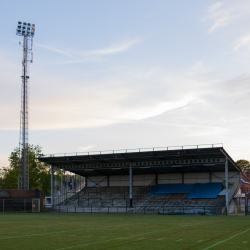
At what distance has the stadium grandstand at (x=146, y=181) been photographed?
1953 inches

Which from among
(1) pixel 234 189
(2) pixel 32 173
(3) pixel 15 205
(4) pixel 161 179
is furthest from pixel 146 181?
(2) pixel 32 173

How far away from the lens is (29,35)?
197ft

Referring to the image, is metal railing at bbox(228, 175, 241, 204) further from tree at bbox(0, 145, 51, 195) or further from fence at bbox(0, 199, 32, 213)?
tree at bbox(0, 145, 51, 195)

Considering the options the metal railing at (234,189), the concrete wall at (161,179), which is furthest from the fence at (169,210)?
the concrete wall at (161,179)

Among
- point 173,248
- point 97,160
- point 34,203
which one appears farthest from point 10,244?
point 97,160

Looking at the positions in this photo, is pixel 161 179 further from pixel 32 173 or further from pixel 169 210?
pixel 32 173

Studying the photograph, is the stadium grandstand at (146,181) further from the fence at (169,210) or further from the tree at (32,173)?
the tree at (32,173)

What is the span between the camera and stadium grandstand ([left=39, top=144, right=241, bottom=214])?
163ft

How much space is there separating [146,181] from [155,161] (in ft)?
32.1

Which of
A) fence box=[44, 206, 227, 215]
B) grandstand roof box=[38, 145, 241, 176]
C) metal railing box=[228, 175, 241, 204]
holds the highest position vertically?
grandstand roof box=[38, 145, 241, 176]

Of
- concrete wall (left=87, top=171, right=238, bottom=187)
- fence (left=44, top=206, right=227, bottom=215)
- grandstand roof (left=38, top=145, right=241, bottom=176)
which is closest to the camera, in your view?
fence (left=44, top=206, right=227, bottom=215)

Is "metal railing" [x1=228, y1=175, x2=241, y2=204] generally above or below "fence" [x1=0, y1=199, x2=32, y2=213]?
above

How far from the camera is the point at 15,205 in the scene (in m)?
49.4

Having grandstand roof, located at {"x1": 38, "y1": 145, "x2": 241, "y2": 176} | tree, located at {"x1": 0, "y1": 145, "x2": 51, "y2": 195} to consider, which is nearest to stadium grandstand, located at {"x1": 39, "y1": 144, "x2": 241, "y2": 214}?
grandstand roof, located at {"x1": 38, "y1": 145, "x2": 241, "y2": 176}
